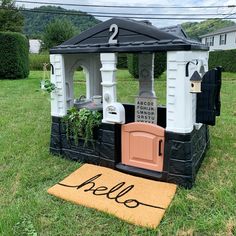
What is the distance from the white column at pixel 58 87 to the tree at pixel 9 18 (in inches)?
1180

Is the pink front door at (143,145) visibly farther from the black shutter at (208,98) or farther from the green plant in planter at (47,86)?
the green plant in planter at (47,86)

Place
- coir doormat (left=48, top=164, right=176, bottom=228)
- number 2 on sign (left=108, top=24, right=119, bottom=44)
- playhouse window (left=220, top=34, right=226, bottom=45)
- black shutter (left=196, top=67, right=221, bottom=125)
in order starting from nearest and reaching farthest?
coir doormat (left=48, top=164, right=176, bottom=228)
black shutter (left=196, top=67, right=221, bottom=125)
number 2 on sign (left=108, top=24, right=119, bottom=44)
playhouse window (left=220, top=34, right=226, bottom=45)

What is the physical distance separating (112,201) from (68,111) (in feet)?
4.98

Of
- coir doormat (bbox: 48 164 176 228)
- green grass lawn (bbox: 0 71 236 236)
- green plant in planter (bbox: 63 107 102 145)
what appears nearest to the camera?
green grass lawn (bbox: 0 71 236 236)

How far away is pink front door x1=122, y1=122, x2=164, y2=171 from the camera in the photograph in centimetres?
320

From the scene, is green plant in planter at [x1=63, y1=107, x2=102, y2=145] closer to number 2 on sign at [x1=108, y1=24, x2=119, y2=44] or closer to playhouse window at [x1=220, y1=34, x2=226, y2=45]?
number 2 on sign at [x1=108, y1=24, x2=119, y2=44]

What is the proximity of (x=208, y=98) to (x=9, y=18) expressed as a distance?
1293 inches

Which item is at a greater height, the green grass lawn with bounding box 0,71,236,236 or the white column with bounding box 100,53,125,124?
the white column with bounding box 100,53,125,124

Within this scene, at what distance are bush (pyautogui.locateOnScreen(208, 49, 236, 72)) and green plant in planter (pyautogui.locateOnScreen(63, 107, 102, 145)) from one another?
53.7 ft

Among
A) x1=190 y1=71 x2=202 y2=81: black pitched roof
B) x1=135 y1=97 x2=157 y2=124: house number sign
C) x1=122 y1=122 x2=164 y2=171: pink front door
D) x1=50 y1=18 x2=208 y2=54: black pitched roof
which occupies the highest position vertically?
x1=50 y1=18 x2=208 y2=54: black pitched roof

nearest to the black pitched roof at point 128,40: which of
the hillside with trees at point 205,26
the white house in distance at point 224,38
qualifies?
the white house in distance at point 224,38

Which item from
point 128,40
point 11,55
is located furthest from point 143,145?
point 11,55

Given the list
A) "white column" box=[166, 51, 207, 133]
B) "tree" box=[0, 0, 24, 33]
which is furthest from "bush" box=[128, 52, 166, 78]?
"tree" box=[0, 0, 24, 33]

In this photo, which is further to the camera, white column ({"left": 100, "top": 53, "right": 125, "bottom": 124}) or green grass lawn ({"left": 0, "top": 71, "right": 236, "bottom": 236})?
white column ({"left": 100, "top": 53, "right": 125, "bottom": 124})
